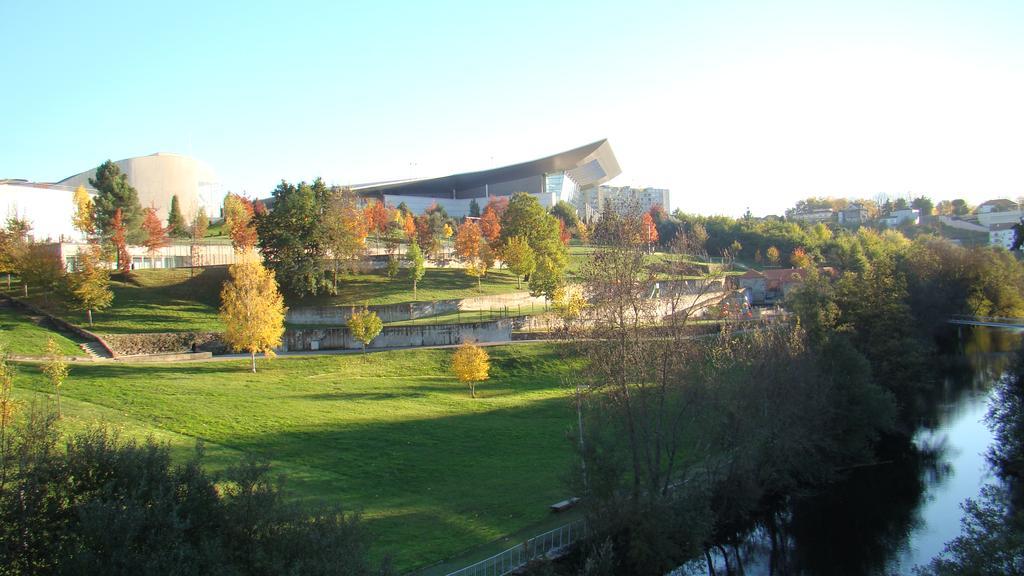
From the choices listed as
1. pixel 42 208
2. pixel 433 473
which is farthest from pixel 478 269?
pixel 42 208

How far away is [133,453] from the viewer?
30.6ft

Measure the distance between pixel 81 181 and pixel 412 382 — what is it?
3100 inches

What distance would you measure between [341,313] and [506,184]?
59.7 metres

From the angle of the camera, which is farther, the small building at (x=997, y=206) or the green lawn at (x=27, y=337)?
the small building at (x=997, y=206)

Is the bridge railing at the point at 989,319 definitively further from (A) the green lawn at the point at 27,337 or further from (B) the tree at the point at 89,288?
A: (A) the green lawn at the point at 27,337

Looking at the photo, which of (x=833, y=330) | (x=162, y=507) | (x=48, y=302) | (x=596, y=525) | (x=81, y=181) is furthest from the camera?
(x=81, y=181)

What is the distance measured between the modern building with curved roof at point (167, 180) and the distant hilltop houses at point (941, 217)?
260ft

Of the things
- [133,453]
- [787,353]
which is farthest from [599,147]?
[133,453]

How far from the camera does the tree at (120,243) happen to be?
41312 millimetres

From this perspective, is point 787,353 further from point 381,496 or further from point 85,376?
point 85,376

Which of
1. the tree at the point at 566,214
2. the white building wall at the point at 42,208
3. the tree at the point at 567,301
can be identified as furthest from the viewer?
the tree at the point at 566,214

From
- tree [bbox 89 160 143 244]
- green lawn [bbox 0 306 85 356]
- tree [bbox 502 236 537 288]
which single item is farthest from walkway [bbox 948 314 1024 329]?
tree [bbox 89 160 143 244]

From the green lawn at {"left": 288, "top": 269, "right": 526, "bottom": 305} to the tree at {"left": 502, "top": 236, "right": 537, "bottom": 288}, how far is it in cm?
198

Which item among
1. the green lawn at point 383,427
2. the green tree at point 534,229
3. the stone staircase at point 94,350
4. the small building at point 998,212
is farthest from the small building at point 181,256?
the small building at point 998,212
